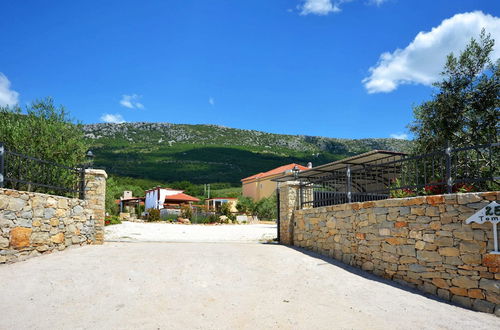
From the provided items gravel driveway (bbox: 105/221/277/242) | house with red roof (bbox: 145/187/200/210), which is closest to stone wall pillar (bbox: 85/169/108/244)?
gravel driveway (bbox: 105/221/277/242)

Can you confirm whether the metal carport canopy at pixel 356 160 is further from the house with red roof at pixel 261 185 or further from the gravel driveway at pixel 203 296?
the house with red roof at pixel 261 185

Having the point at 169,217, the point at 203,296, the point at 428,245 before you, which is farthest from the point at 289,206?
the point at 169,217

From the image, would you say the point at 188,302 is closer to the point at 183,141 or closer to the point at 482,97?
the point at 482,97

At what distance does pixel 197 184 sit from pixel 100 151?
23314 millimetres

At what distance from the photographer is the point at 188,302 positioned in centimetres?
625

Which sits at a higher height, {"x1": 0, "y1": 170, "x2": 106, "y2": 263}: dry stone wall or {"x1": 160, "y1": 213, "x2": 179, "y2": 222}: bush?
{"x1": 0, "y1": 170, "x2": 106, "y2": 263}: dry stone wall

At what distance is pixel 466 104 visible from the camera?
13.7m

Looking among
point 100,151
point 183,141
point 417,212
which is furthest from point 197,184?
point 417,212

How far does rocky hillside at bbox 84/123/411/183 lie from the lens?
73.6 m

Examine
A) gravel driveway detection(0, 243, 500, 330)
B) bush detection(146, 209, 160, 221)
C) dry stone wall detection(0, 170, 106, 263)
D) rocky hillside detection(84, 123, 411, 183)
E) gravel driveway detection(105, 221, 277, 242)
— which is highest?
rocky hillside detection(84, 123, 411, 183)

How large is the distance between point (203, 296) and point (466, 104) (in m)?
12.4

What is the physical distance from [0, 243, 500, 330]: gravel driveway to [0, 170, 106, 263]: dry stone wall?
1.28ft

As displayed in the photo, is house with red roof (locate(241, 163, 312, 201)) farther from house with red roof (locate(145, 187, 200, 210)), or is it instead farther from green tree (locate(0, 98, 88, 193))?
green tree (locate(0, 98, 88, 193))

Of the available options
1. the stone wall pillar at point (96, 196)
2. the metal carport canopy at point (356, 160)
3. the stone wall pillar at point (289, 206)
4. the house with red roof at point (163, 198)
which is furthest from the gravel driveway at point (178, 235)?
the house with red roof at point (163, 198)
